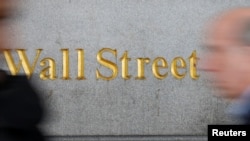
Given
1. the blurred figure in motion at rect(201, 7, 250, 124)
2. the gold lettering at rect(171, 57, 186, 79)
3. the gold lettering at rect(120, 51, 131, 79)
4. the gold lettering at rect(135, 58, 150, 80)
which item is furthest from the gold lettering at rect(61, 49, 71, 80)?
the blurred figure in motion at rect(201, 7, 250, 124)

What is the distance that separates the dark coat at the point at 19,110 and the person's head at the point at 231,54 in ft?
1.42

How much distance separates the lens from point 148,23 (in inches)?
353

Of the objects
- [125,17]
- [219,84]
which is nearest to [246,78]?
[219,84]

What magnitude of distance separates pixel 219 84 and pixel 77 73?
712 centimetres

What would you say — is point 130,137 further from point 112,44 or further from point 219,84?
point 219,84

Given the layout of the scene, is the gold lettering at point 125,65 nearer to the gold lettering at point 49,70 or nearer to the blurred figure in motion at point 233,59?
the gold lettering at point 49,70

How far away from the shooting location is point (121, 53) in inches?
353

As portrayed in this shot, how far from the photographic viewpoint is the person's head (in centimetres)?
188

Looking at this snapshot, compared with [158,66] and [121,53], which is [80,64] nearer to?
[121,53]

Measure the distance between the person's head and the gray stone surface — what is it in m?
6.96

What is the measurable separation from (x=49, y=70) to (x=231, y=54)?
7.16 meters

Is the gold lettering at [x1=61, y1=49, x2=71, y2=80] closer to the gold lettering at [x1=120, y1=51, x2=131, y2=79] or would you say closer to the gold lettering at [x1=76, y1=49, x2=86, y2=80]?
the gold lettering at [x1=76, y1=49, x2=86, y2=80]

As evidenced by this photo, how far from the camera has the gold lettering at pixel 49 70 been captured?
895 centimetres

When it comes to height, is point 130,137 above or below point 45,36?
below
